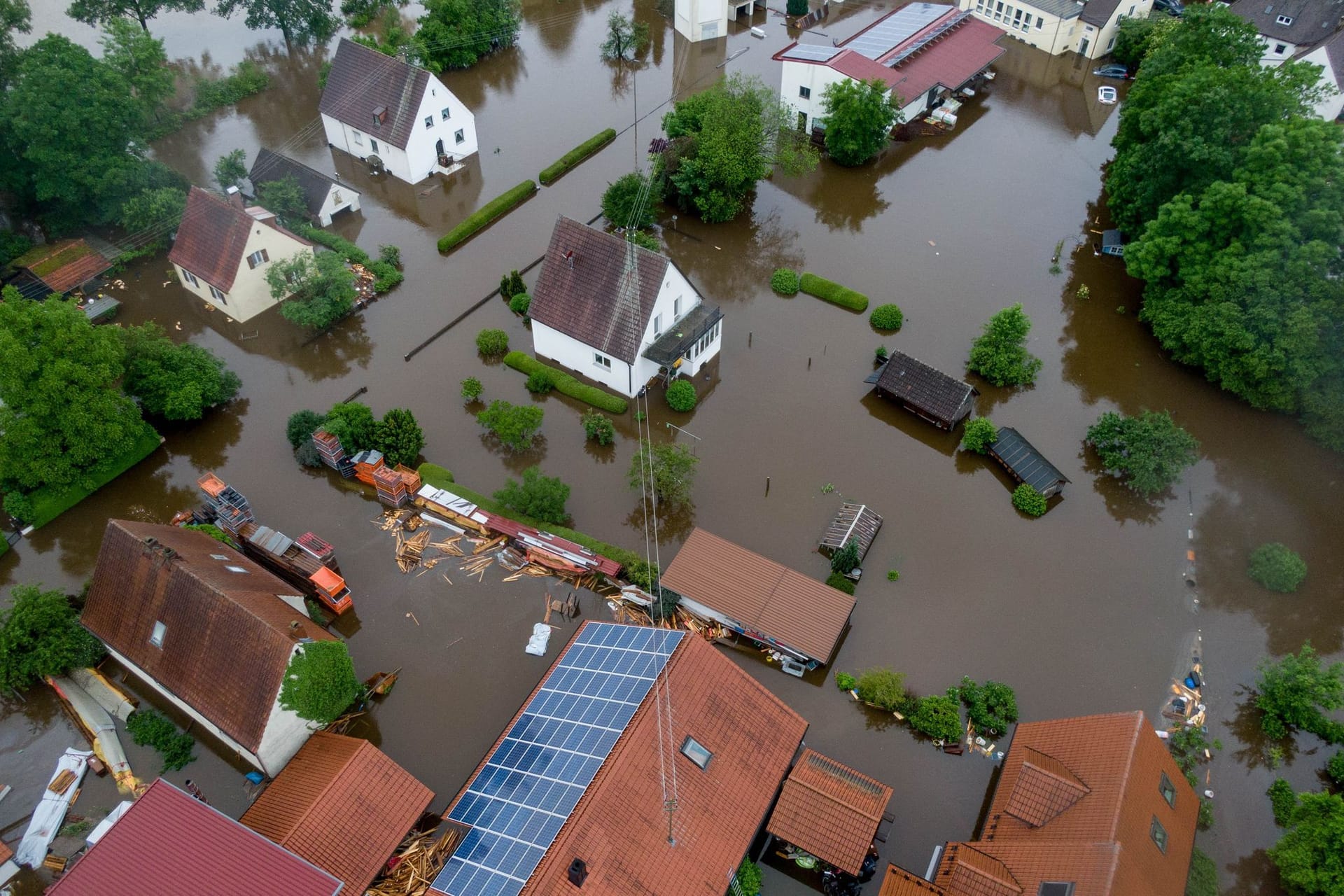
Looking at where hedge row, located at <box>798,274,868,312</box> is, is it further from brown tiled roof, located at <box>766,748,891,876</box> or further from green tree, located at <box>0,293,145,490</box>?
green tree, located at <box>0,293,145,490</box>

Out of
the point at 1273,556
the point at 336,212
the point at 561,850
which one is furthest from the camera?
the point at 336,212

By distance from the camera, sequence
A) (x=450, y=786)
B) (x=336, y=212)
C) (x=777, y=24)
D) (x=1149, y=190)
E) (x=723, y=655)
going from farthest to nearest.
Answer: (x=777, y=24) → (x=336, y=212) → (x=1149, y=190) → (x=450, y=786) → (x=723, y=655)

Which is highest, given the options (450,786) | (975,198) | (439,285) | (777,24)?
(777,24)

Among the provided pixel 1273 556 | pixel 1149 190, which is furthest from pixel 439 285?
pixel 1273 556

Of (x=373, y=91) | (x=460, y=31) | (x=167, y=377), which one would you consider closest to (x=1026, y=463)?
(x=167, y=377)

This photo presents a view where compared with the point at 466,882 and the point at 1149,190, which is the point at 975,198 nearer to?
the point at 1149,190

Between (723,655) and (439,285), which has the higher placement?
(439,285)

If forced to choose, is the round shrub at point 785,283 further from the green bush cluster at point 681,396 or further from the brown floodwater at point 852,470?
the green bush cluster at point 681,396
